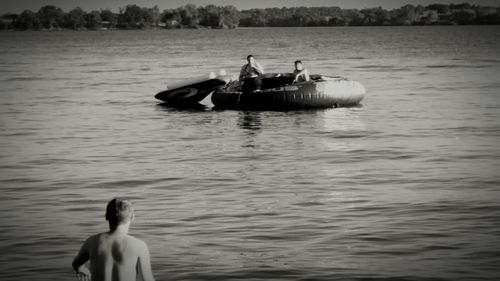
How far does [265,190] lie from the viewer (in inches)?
616

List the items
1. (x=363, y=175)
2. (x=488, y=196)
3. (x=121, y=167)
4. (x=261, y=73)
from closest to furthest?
(x=488, y=196)
(x=363, y=175)
(x=121, y=167)
(x=261, y=73)

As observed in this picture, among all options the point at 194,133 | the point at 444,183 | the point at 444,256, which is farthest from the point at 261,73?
the point at 444,256

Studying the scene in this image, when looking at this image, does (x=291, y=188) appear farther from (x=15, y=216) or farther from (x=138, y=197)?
(x=15, y=216)

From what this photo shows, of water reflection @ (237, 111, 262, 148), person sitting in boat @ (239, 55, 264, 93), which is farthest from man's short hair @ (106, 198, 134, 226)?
person sitting in boat @ (239, 55, 264, 93)

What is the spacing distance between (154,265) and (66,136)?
15142mm

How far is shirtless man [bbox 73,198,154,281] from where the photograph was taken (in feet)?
21.2

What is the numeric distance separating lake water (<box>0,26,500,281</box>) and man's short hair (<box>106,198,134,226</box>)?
3915mm

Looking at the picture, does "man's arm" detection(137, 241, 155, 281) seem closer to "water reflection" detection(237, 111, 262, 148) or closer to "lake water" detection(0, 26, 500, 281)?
"lake water" detection(0, 26, 500, 281)

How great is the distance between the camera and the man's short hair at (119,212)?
6367 mm

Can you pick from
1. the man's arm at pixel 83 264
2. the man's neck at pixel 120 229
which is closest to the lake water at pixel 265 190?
the man's arm at pixel 83 264

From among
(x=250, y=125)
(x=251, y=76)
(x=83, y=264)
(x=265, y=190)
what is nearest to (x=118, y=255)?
(x=83, y=264)

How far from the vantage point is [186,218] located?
A: 13.2 m

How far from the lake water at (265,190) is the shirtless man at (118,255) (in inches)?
149

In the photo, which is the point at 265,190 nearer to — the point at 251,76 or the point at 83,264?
the point at 83,264
